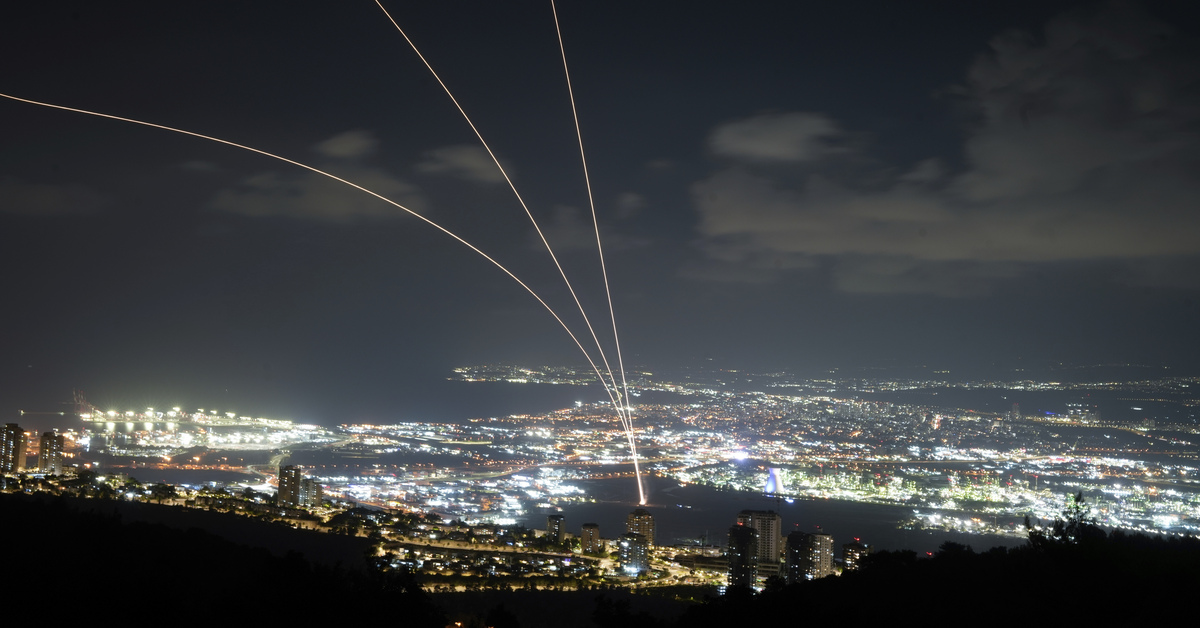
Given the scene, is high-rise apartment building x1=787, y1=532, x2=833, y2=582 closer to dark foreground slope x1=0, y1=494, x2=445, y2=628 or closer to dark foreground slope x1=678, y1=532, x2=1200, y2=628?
dark foreground slope x1=678, y1=532, x2=1200, y2=628

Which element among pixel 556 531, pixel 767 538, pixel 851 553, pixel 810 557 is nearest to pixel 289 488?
pixel 556 531

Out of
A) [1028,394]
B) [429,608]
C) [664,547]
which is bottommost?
[664,547]

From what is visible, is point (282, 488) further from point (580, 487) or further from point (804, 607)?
point (804, 607)

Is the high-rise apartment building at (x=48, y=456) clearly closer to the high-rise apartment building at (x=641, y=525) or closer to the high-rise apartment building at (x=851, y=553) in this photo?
the high-rise apartment building at (x=641, y=525)

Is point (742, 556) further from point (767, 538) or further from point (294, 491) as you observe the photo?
point (294, 491)

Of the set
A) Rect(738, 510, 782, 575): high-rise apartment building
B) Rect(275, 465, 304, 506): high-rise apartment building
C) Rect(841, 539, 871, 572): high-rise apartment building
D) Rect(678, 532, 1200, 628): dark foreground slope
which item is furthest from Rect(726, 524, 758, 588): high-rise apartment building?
Rect(275, 465, 304, 506): high-rise apartment building

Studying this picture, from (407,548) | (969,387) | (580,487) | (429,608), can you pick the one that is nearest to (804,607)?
(429,608)
